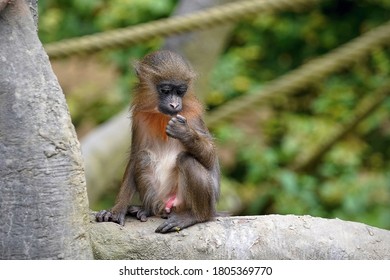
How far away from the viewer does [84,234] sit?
3000 millimetres

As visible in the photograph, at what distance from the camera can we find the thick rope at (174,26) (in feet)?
17.9

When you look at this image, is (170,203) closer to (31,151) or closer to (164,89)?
(164,89)

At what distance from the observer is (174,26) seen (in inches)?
214

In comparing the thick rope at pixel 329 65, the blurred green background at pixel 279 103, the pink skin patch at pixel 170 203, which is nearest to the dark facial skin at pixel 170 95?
the pink skin patch at pixel 170 203

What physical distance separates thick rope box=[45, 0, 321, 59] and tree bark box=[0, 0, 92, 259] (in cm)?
258

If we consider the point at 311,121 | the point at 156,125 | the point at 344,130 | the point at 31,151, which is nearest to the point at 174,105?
the point at 156,125

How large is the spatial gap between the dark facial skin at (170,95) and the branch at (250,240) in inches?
22.4

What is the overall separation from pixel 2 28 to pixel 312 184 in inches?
183

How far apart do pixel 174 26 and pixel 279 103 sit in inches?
118

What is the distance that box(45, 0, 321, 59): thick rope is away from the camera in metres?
5.44

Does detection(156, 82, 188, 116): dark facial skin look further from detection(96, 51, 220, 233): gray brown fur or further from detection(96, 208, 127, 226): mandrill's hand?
detection(96, 208, 127, 226): mandrill's hand
